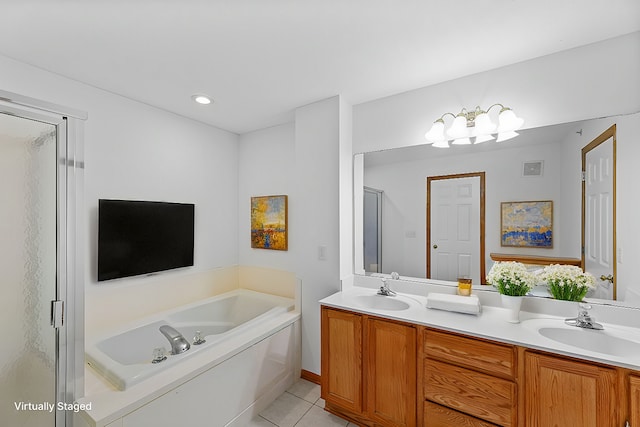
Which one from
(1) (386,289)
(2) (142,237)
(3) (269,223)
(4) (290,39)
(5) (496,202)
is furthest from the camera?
(3) (269,223)

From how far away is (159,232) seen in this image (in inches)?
98.3

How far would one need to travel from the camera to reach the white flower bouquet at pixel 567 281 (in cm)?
162

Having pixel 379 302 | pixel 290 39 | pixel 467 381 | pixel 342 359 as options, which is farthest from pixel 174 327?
pixel 290 39

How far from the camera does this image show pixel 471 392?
1493 mm

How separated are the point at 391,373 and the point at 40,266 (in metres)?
2.02

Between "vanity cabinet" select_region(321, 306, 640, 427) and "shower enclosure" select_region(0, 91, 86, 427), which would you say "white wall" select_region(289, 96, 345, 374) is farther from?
"shower enclosure" select_region(0, 91, 86, 427)

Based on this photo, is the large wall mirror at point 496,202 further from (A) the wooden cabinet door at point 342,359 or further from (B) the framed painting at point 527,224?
(A) the wooden cabinet door at point 342,359

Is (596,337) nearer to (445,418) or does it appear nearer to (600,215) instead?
(600,215)

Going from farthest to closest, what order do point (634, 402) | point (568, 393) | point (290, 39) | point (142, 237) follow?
point (142, 237), point (290, 39), point (568, 393), point (634, 402)

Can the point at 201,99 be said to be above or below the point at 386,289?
above

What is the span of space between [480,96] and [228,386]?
269cm

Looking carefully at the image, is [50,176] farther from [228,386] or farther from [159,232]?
[228,386]

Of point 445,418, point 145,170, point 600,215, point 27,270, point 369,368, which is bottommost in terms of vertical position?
point 445,418

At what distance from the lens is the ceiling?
1354mm
